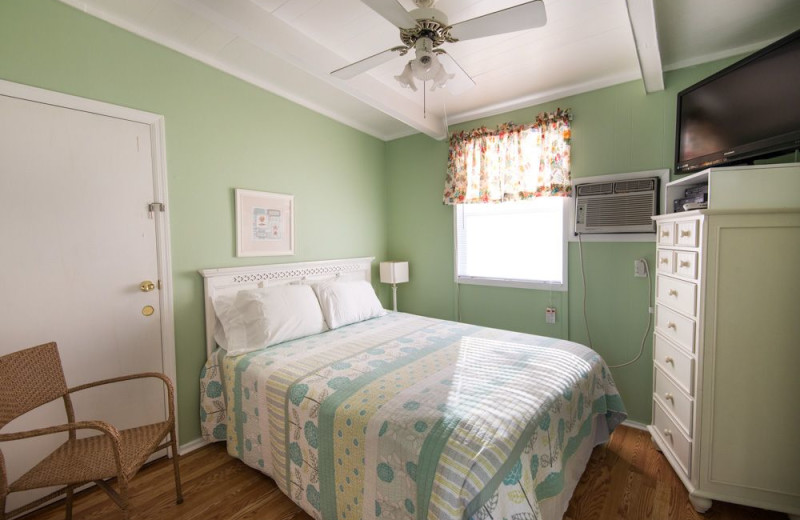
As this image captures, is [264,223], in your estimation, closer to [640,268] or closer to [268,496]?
[268,496]

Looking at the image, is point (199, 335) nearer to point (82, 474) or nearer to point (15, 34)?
point (82, 474)

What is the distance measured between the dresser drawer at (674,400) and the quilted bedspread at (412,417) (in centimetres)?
27

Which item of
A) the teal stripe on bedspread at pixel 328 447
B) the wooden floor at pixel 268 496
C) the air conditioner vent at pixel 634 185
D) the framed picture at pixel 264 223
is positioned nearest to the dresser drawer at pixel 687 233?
the air conditioner vent at pixel 634 185

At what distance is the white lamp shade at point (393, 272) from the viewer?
11.6 feet

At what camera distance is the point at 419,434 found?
1312 mm

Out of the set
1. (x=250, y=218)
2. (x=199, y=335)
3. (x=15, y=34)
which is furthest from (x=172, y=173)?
(x=199, y=335)

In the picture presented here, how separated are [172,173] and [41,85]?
67 cm

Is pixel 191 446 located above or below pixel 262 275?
below

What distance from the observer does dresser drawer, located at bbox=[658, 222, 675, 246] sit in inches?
77.8

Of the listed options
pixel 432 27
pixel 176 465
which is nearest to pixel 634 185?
pixel 432 27

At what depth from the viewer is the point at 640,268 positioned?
2.54 metres

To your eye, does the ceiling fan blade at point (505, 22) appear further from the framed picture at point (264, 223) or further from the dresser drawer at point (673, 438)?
the dresser drawer at point (673, 438)

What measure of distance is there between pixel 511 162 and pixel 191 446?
321 cm

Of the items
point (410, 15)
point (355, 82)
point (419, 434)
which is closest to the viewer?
point (419, 434)
